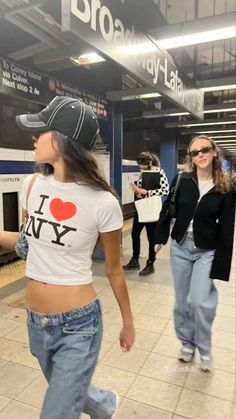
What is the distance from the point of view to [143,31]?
2.52 meters

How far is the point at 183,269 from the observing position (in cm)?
225

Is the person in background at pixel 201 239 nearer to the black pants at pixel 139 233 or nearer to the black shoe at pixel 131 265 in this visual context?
the black pants at pixel 139 233

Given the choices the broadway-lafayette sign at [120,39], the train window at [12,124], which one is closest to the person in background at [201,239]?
the broadway-lafayette sign at [120,39]

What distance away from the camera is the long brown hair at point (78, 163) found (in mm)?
1125

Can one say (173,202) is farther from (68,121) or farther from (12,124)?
(12,124)

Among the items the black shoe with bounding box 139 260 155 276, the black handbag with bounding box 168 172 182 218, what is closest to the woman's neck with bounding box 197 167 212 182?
the black handbag with bounding box 168 172 182 218

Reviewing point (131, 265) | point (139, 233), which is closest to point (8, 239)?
point (139, 233)

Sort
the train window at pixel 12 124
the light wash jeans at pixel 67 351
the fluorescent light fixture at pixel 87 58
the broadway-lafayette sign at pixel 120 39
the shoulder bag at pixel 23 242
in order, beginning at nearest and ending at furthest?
the light wash jeans at pixel 67 351
the shoulder bag at pixel 23 242
the broadway-lafayette sign at pixel 120 39
the fluorescent light fixture at pixel 87 58
the train window at pixel 12 124

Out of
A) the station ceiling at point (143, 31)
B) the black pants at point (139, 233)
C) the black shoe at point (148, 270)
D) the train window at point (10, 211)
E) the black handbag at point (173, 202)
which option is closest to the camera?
the black handbag at point (173, 202)

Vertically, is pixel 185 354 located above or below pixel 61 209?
below

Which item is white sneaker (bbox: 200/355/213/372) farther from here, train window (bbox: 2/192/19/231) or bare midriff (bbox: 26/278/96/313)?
train window (bbox: 2/192/19/231)

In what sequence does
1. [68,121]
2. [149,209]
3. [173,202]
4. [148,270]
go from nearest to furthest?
[68,121], [173,202], [149,209], [148,270]

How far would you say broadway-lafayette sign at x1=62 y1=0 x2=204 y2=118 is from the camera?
66.5 inches

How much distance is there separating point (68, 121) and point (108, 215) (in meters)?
0.34
